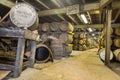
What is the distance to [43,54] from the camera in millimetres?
5496

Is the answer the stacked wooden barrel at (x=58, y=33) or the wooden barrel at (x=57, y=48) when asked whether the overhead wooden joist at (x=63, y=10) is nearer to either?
the stacked wooden barrel at (x=58, y=33)

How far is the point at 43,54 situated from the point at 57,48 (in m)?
1.66

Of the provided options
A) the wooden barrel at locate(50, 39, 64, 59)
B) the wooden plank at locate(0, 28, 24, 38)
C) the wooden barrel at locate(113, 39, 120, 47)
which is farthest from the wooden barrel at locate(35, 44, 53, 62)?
the wooden barrel at locate(113, 39, 120, 47)

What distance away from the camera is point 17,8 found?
334cm

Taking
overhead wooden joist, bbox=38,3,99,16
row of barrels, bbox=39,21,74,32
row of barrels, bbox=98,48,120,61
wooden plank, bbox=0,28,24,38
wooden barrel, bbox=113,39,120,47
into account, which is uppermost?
overhead wooden joist, bbox=38,3,99,16

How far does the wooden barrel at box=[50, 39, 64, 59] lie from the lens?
6.96 metres

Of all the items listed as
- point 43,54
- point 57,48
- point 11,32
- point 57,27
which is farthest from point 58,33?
point 11,32

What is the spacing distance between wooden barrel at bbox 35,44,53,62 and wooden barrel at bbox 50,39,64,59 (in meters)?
1.41

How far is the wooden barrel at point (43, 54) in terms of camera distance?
17.1ft

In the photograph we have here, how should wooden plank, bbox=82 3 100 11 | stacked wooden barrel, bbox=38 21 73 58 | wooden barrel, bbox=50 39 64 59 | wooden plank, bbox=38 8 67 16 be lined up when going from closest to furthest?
1. wooden plank, bbox=82 3 100 11
2. wooden plank, bbox=38 8 67 16
3. wooden barrel, bbox=50 39 64 59
4. stacked wooden barrel, bbox=38 21 73 58

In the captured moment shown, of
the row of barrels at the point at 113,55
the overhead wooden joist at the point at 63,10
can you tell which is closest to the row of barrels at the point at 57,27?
the overhead wooden joist at the point at 63,10

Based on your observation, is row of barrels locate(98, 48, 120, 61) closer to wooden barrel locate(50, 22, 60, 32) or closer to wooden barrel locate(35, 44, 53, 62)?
wooden barrel locate(35, 44, 53, 62)

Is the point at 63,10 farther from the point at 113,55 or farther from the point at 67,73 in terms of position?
the point at 67,73

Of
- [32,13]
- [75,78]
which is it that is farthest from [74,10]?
[75,78]
